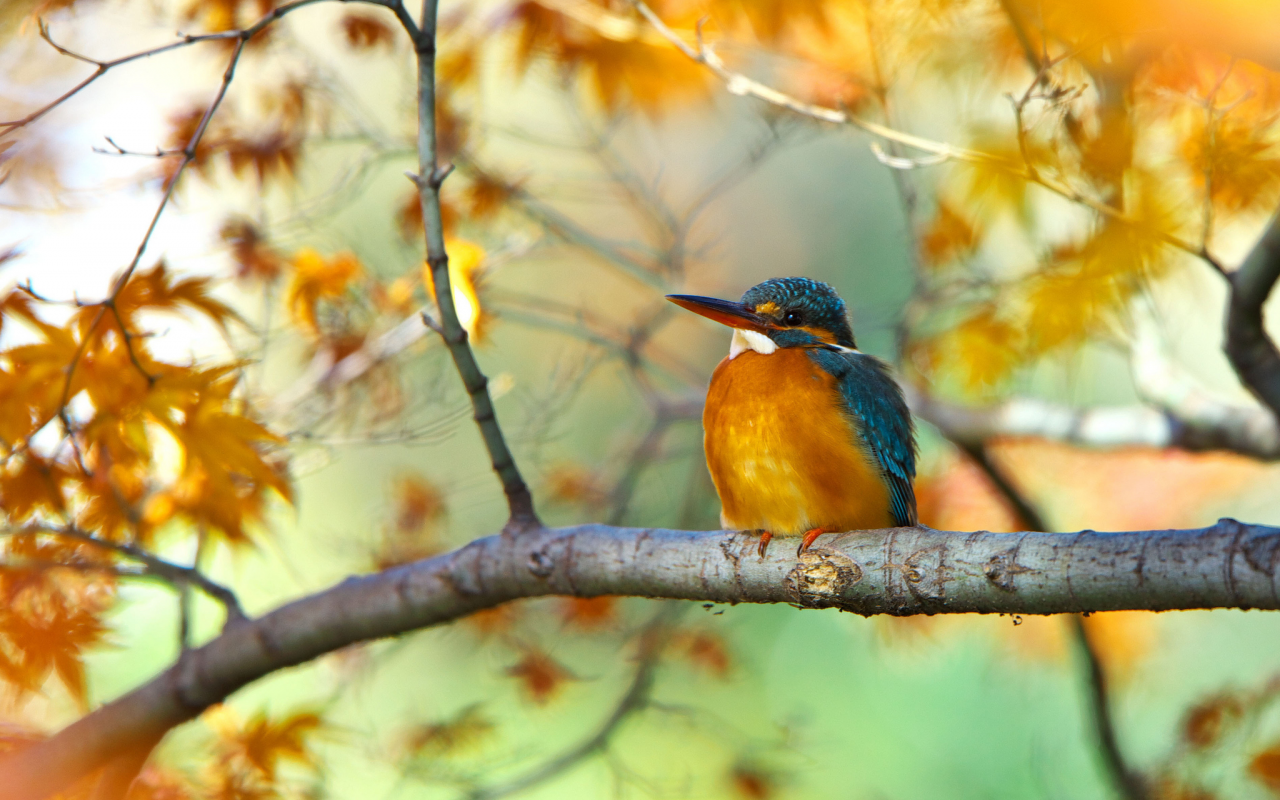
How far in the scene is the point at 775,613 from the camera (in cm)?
864

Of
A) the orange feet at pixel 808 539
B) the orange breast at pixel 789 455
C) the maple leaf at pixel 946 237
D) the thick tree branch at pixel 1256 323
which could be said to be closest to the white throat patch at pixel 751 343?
the orange breast at pixel 789 455

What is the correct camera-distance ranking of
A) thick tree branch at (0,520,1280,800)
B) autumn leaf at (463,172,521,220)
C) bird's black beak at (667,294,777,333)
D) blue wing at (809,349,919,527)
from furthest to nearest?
1. autumn leaf at (463,172,521,220)
2. bird's black beak at (667,294,777,333)
3. blue wing at (809,349,919,527)
4. thick tree branch at (0,520,1280,800)

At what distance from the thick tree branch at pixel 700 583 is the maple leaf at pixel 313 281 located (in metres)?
1.35

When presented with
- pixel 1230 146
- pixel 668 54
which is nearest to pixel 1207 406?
pixel 1230 146

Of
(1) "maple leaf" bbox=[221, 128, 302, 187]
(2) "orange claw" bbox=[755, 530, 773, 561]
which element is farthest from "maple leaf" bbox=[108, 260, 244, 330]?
(2) "orange claw" bbox=[755, 530, 773, 561]

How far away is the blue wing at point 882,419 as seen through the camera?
8.11ft

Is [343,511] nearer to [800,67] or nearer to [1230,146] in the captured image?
[800,67]

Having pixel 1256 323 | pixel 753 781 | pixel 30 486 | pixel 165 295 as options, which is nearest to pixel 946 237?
pixel 1256 323

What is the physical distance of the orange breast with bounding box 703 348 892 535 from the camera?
7.55 ft

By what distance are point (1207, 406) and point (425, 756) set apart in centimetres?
317

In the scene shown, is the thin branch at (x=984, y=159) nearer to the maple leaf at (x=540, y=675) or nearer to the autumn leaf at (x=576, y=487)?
the autumn leaf at (x=576, y=487)

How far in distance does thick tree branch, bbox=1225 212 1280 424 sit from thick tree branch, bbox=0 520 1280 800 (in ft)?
3.01

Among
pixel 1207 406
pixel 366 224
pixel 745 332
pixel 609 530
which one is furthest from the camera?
pixel 366 224

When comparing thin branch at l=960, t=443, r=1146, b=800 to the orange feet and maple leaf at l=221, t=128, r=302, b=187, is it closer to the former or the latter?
the orange feet
